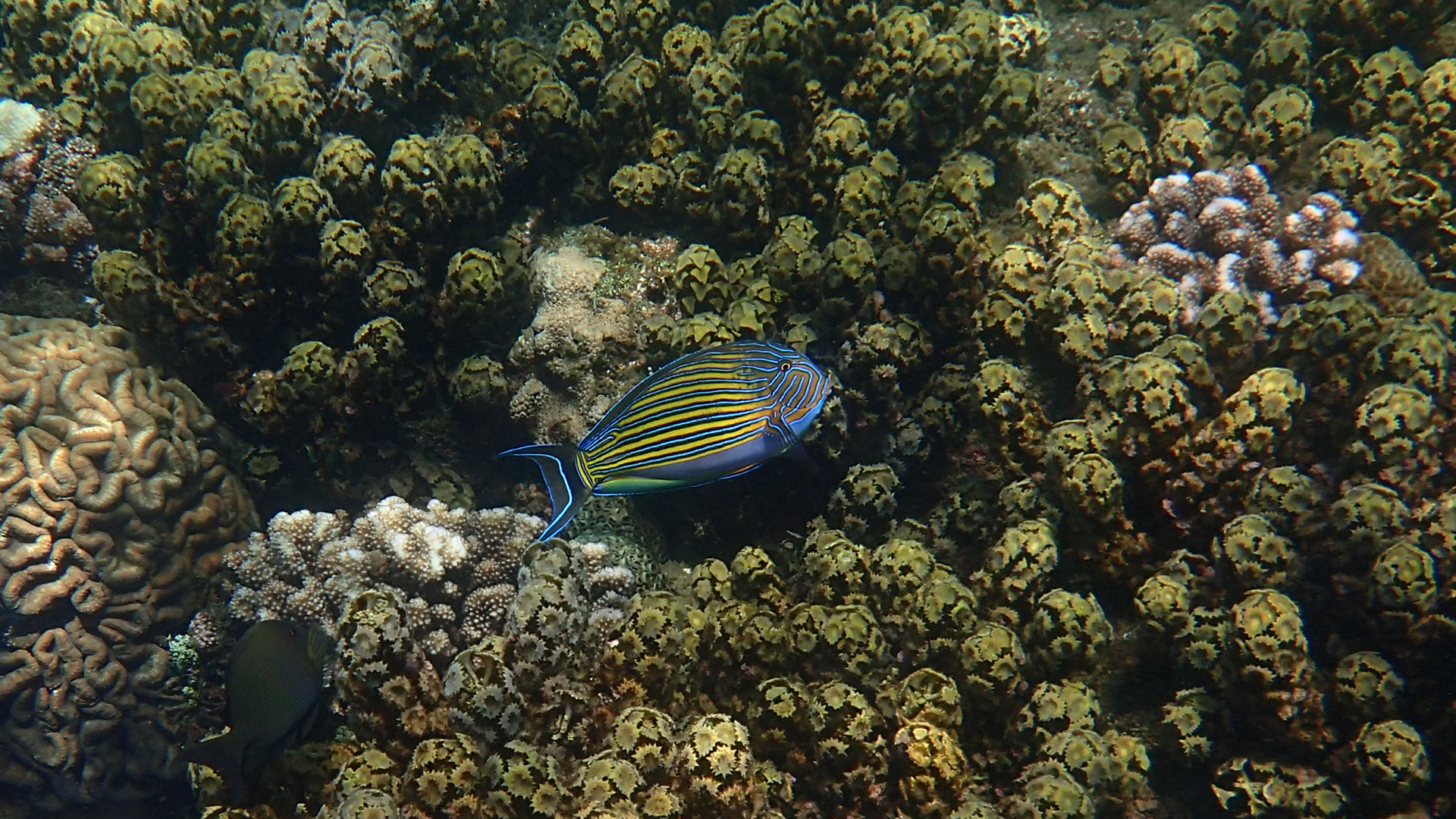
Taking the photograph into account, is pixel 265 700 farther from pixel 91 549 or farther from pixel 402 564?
pixel 91 549

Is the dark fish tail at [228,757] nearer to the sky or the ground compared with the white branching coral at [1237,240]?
nearer to the ground

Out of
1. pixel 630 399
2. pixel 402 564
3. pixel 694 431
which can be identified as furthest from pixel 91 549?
pixel 694 431

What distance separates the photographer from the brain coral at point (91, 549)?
380 centimetres

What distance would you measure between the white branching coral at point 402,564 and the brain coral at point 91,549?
0.44m

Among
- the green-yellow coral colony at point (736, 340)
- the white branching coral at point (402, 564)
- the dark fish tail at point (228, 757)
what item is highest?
the green-yellow coral colony at point (736, 340)

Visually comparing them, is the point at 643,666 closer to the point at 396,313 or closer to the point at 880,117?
the point at 396,313

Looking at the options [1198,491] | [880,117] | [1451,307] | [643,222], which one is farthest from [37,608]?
[1451,307]

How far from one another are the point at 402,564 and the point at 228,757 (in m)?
1.21

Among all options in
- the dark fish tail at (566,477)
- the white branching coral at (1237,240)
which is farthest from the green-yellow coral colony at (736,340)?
the dark fish tail at (566,477)

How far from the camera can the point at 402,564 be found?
3.73 m

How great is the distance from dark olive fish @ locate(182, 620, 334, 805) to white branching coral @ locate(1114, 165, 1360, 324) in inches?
166

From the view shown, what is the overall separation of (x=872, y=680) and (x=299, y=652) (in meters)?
2.29

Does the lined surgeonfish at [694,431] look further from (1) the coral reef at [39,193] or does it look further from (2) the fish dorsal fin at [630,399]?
(1) the coral reef at [39,193]

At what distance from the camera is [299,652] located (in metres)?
2.86
